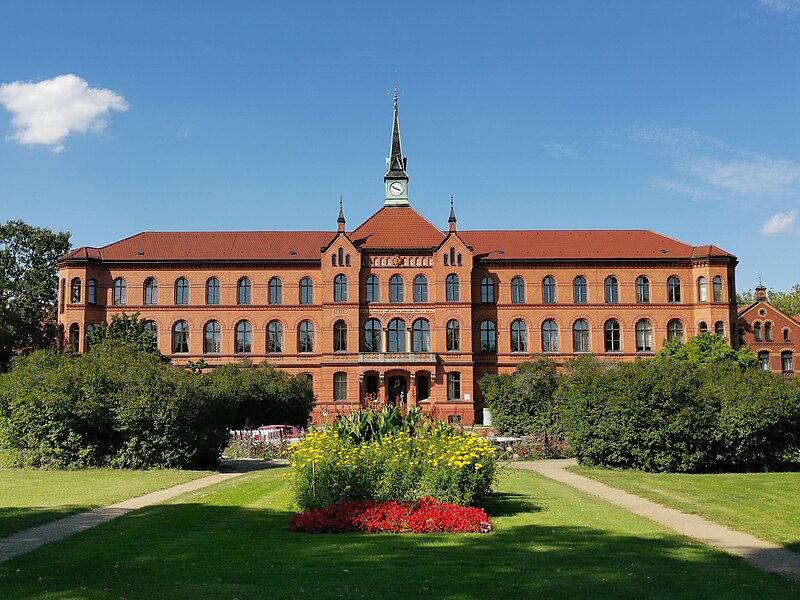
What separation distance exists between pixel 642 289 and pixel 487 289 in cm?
1279

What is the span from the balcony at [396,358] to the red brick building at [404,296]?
6.02 feet

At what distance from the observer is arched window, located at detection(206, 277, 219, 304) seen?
6303 cm

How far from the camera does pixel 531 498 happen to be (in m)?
18.1

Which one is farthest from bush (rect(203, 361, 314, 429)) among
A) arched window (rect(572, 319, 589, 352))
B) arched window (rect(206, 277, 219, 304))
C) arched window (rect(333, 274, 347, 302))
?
arched window (rect(572, 319, 589, 352))

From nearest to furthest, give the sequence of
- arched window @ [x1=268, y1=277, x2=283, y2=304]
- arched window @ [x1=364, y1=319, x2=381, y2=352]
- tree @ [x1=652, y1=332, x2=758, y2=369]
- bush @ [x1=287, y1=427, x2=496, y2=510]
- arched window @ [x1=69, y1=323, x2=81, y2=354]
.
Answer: bush @ [x1=287, y1=427, x2=496, y2=510] → tree @ [x1=652, y1=332, x2=758, y2=369] → arched window @ [x1=364, y1=319, x2=381, y2=352] → arched window @ [x1=69, y1=323, x2=81, y2=354] → arched window @ [x1=268, y1=277, x2=283, y2=304]

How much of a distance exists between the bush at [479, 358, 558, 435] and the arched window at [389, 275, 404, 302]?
17.5m

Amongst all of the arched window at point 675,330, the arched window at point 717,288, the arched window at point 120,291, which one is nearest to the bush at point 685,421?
the arched window at point 675,330

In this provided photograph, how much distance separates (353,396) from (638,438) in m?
36.1

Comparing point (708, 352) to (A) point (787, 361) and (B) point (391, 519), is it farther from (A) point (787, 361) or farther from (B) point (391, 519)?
(B) point (391, 519)

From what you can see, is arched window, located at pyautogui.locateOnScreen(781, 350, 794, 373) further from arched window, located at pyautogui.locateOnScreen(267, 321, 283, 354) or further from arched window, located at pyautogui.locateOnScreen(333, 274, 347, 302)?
arched window, located at pyautogui.locateOnScreen(267, 321, 283, 354)

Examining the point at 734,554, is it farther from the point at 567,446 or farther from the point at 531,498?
the point at 567,446

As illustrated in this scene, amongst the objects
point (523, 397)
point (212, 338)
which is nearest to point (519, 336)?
point (523, 397)

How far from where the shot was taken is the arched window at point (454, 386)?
60.1 meters

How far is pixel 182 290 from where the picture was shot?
63.2 m
